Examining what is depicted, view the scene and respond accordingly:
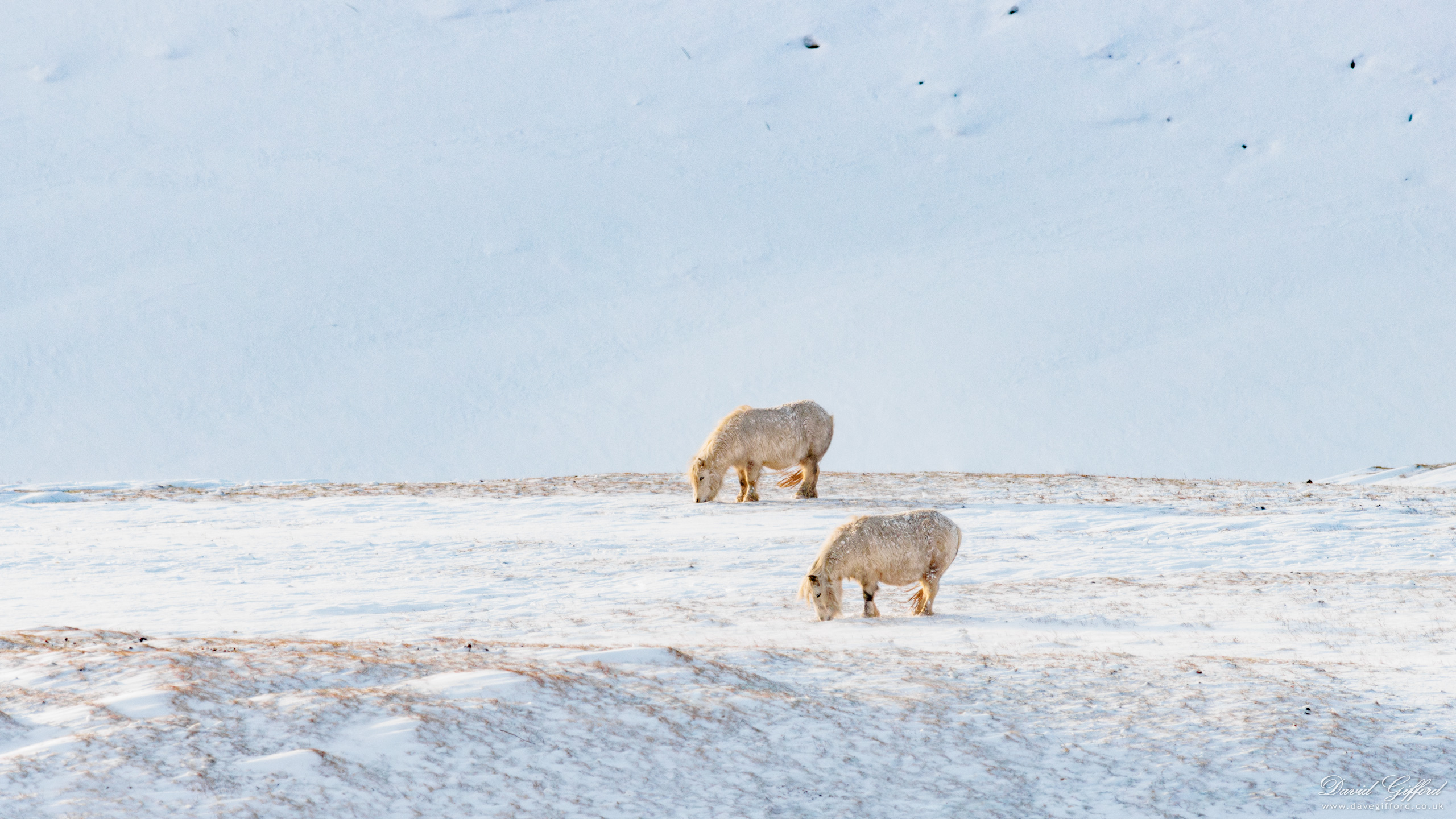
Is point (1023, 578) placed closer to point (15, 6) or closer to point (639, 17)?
point (639, 17)

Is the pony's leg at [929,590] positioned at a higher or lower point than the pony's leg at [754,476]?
lower

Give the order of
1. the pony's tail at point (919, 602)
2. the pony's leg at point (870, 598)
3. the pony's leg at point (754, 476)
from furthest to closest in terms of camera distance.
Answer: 1. the pony's leg at point (754, 476)
2. the pony's tail at point (919, 602)
3. the pony's leg at point (870, 598)

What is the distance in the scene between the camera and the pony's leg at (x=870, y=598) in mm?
14359

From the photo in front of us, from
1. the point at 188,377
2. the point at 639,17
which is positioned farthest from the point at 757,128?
the point at 188,377

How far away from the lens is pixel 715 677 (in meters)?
10.4

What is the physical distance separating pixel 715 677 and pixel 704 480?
43.8 ft

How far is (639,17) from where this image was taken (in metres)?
95.3

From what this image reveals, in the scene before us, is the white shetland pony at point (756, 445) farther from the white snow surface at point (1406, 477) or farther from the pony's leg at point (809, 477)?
the white snow surface at point (1406, 477)

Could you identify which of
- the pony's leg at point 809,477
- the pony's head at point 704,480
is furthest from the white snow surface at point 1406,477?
the pony's head at point 704,480

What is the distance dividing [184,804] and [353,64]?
91.9 m

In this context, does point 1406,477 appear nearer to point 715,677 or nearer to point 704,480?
point 704,480

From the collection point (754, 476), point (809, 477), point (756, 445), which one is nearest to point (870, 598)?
point (756, 445)

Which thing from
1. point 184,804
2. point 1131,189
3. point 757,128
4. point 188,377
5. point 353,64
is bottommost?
point 184,804

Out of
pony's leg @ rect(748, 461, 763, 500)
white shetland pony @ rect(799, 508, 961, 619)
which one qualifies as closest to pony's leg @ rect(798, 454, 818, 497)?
pony's leg @ rect(748, 461, 763, 500)
